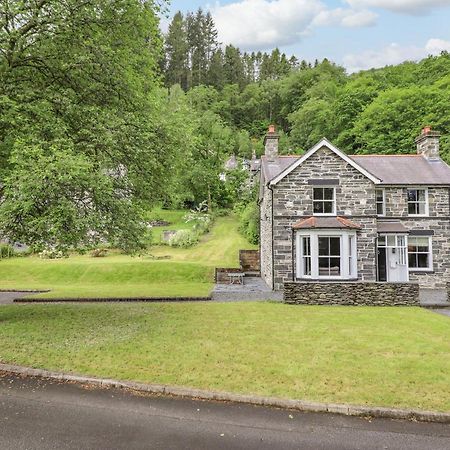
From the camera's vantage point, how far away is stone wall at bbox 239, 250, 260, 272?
34.3m

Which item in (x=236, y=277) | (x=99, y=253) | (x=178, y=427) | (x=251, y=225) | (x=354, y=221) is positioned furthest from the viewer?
(x=251, y=225)

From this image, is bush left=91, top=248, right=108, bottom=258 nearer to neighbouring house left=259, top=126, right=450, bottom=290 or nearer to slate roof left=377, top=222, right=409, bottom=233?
neighbouring house left=259, top=126, right=450, bottom=290

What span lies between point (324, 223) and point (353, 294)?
542cm

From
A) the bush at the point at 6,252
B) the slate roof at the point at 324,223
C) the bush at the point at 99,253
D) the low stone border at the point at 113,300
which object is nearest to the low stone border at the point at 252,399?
the low stone border at the point at 113,300

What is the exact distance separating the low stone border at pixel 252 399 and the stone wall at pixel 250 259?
2531 cm

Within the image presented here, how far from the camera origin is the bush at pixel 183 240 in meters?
39.7

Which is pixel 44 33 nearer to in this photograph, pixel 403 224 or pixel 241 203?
pixel 403 224


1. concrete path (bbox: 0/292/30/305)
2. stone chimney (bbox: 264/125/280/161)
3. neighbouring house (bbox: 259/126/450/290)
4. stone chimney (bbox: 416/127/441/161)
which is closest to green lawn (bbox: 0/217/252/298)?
concrete path (bbox: 0/292/30/305)

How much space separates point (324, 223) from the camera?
80.1ft

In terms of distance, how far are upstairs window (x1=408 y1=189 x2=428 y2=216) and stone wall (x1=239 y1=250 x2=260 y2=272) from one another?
12.8m

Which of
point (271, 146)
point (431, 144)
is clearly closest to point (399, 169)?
point (431, 144)

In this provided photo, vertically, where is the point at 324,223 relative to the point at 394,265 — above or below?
above

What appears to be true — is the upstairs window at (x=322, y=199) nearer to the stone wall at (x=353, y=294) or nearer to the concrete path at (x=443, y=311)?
the stone wall at (x=353, y=294)

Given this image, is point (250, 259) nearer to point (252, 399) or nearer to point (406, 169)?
point (406, 169)
